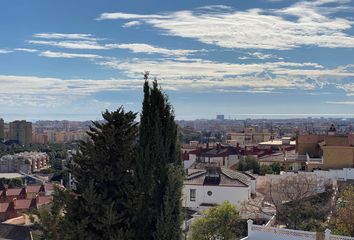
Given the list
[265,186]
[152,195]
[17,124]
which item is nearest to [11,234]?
[265,186]

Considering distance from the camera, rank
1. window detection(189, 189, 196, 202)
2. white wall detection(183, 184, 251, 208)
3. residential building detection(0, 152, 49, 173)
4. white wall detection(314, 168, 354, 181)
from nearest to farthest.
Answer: white wall detection(183, 184, 251, 208)
window detection(189, 189, 196, 202)
white wall detection(314, 168, 354, 181)
residential building detection(0, 152, 49, 173)

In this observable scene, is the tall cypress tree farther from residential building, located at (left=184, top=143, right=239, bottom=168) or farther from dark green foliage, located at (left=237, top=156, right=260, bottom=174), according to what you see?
residential building, located at (left=184, top=143, right=239, bottom=168)

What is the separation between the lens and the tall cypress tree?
1445cm

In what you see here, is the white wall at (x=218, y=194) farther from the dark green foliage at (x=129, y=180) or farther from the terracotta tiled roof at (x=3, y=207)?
the terracotta tiled roof at (x=3, y=207)

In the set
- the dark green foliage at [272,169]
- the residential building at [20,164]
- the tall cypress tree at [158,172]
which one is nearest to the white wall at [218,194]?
the dark green foliage at [272,169]

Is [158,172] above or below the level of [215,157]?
above

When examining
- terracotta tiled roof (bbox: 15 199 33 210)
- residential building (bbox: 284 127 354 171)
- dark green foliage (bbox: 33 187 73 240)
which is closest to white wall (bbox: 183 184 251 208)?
residential building (bbox: 284 127 354 171)

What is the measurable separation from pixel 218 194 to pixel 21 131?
158325 millimetres

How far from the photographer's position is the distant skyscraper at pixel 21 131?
175988 millimetres

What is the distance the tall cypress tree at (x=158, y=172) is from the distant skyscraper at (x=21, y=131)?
6626 inches

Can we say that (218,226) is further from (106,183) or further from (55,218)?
(55,218)

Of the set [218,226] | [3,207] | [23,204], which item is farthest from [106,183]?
[23,204]

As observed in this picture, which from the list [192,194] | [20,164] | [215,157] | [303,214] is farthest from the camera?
[20,164]

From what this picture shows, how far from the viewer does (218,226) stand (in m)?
20.7
